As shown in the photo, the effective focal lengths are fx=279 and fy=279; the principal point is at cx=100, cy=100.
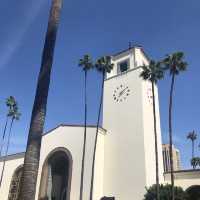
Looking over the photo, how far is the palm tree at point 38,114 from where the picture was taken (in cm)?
1118

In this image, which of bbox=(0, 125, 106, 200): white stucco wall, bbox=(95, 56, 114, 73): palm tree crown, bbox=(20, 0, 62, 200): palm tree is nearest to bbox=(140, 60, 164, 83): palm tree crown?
bbox=(95, 56, 114, 73): palm tree crown

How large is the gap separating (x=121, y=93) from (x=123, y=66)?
18.9 ft

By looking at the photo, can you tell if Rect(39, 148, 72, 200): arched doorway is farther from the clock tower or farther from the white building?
the clock tower

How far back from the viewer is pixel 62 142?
3941 cm

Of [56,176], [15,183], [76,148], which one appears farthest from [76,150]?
[15,183]

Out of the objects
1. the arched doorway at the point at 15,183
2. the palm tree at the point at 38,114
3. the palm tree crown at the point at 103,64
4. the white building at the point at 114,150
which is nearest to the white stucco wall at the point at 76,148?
the white building at the point at 114,150

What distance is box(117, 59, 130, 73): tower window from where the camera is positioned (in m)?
44.6

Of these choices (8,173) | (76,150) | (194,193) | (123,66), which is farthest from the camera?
(8,173)

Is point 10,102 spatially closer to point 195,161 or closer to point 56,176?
point 56,176

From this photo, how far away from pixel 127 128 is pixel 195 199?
13101mm

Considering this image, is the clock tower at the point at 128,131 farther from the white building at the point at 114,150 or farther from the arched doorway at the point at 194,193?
the arched doorway at the point at 194,193

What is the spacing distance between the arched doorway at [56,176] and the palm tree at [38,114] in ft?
82.1

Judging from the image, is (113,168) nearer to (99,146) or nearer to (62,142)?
(99,146)

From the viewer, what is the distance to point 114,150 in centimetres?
3772
